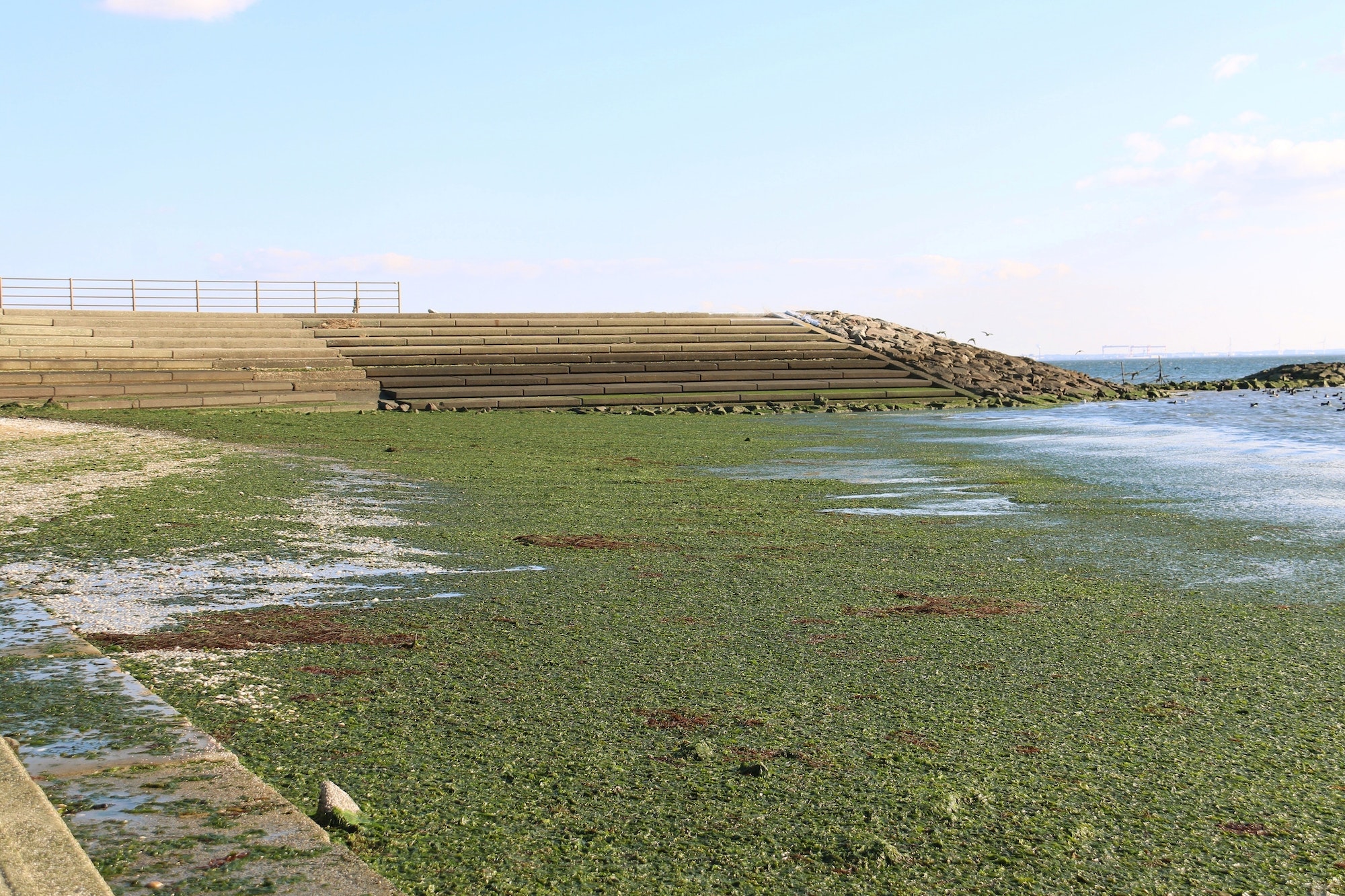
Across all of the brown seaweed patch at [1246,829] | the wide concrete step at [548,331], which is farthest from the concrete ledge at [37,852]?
the wide concrete step at [548,331]

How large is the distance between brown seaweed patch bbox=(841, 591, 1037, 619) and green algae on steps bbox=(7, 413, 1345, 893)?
81 mm

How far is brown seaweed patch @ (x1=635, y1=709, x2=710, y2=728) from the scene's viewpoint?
10.2ft

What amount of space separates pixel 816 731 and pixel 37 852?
189 centimetres

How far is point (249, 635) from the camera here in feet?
13.3

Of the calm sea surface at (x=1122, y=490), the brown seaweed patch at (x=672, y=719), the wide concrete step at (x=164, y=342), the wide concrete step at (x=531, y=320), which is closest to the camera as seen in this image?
the brown seaweed patch at (x=672, y=719)

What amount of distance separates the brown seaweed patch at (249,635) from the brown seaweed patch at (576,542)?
1943 mm

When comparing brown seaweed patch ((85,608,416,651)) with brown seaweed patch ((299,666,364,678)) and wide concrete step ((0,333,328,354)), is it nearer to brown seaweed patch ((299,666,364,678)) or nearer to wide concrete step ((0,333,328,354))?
brown seaweed patch ((299,666,364,678))

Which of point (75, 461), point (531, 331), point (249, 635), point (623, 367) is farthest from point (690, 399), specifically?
→ point (249, 635)

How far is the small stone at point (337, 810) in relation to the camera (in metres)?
2.31

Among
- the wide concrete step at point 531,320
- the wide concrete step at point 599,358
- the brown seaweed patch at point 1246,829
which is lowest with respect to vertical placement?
the brown seaweed patch at point 1246,829

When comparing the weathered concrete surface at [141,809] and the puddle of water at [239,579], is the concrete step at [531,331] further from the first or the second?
the weathered concrete surface at [141,809]

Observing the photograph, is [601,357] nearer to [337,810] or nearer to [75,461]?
[75,461]

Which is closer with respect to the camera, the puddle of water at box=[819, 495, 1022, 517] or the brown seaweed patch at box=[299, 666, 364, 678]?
the brown seaweed patch at box=[299, 666, 364, 678]

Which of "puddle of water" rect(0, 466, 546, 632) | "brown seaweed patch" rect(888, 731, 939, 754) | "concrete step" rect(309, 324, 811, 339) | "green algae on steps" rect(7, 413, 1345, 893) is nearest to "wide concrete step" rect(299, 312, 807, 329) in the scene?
"concrete step" rect(309, 324, 811, 339)
